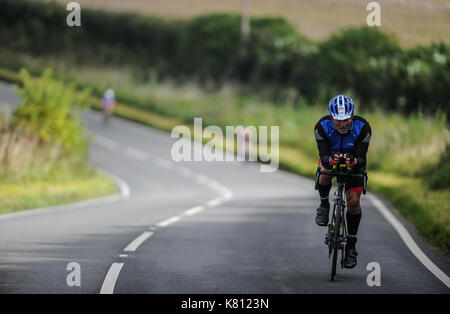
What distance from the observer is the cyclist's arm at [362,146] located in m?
10.3

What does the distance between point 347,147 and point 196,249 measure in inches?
127

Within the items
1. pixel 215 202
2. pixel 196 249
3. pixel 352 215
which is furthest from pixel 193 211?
pixel 352 215

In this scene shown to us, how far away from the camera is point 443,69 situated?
34.2m

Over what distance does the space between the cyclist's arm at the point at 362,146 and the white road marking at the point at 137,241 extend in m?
3.78

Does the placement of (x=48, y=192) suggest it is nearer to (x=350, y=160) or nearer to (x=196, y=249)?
(x=196, y=249)

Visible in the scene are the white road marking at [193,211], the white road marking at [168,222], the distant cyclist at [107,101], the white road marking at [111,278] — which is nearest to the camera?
the white road marking at [111,278]

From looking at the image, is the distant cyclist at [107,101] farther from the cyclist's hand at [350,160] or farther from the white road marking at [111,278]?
the cyclist's hand at [350,160]

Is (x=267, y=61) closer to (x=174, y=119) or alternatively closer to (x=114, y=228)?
(x=174, y=119)

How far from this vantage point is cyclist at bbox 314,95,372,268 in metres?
10.2

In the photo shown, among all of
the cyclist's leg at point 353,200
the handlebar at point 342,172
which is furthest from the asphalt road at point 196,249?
the handlebar at point 342,172

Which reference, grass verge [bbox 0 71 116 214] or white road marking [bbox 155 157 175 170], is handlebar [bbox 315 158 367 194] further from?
white road marking [bbox 155 157 175 170]

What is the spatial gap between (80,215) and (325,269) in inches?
326
